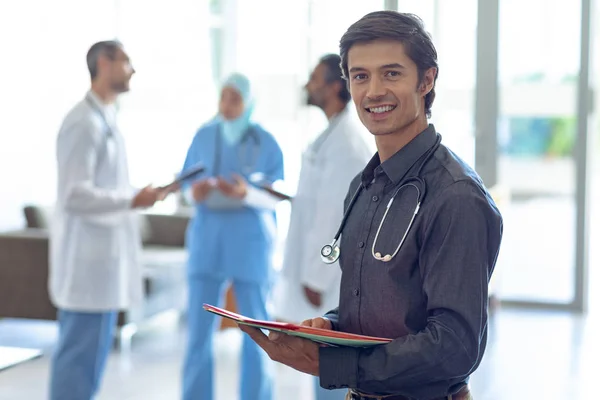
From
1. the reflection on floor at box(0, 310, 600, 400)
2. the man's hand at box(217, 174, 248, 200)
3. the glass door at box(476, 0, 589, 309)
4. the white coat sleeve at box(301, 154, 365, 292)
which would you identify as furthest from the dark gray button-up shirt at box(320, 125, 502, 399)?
the glass door at box(476, 0, 589, 309)

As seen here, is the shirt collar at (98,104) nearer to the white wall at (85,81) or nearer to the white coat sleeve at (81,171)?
the white coat sleeve at (81,171)

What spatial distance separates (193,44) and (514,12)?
9.59ft

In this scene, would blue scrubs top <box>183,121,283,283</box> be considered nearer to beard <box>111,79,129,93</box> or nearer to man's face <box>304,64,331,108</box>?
beard <box>111,79,129,93</box>

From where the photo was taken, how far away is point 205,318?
12.5 ft

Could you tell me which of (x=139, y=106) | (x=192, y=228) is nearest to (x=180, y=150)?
(x=139, y=106)

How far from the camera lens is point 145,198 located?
3.56 m

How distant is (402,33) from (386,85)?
0.32 ft

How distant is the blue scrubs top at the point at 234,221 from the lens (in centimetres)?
380

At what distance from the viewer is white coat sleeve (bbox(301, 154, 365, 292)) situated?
10.2ft

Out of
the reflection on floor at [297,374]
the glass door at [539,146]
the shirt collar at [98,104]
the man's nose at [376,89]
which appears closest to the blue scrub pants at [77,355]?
the reflection on floor at [297,374]

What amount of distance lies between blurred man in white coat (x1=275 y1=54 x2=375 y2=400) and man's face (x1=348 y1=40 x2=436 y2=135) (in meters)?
1.52

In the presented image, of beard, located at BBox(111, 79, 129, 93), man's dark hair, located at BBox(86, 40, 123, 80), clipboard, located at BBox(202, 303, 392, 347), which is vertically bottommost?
clipboard, located at BBox(202, 303, 392, 347)

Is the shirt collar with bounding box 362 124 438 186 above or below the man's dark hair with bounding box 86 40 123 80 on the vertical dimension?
below

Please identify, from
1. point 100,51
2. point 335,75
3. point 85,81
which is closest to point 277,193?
point 335,75
